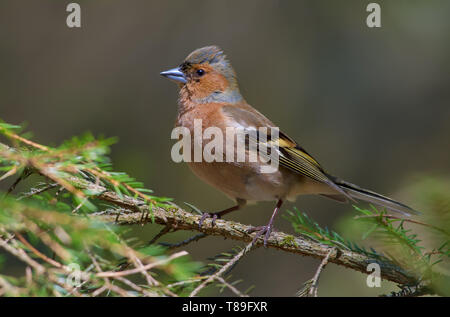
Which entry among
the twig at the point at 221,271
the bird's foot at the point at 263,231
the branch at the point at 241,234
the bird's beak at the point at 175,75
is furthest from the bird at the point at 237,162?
the twig at the point at 221,271

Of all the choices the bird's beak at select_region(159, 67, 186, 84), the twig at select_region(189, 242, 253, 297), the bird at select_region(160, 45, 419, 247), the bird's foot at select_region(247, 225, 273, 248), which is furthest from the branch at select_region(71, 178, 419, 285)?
the bird's beak at select_region(159, 67, 186, 84)

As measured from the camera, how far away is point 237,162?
Result: 344 cm

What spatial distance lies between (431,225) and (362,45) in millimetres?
4849

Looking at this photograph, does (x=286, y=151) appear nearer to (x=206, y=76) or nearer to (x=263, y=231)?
(x=206, y=76)

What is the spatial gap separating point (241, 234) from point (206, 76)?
2017mm

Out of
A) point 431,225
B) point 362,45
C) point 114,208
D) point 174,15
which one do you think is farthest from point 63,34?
point 431,225

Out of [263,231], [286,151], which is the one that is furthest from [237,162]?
[263,231]

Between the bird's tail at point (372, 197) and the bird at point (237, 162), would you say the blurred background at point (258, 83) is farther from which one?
the bird's tail at point (372, 197)

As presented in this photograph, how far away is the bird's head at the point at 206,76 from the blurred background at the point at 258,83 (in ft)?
5.94

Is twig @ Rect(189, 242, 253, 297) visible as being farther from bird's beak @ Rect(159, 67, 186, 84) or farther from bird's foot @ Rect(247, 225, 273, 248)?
bird's beak @ Rect(159, 67, 186, 84)

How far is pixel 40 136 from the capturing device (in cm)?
601

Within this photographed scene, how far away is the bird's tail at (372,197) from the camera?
3.34 meters

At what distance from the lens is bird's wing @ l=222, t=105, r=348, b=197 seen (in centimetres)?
378
